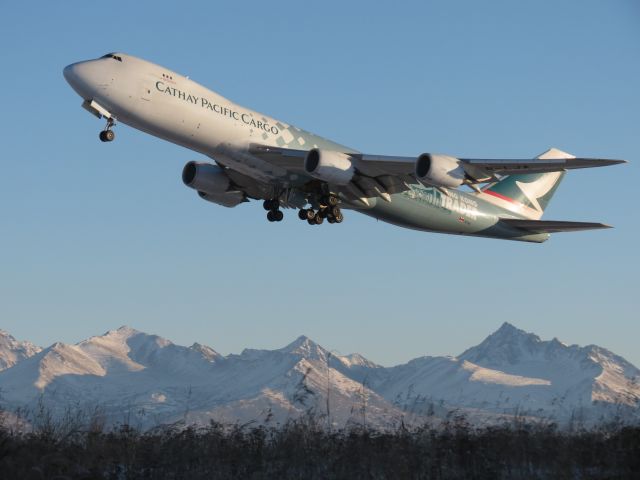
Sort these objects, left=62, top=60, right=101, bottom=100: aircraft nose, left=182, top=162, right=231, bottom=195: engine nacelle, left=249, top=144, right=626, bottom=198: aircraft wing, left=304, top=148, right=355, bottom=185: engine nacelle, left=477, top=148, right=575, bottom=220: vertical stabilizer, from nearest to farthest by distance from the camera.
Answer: left=62, top=60, right=101, bottom=100: aircraft nose
left=249, top=144, right=626, bottom=198: aircraft wing
left=304, top=148, right=355, bottom=185: engine nacelle
left=182, top=162, right=231, bottom=195: engine nacelle
left=477, top=148, right=575, bottom=220: vertical stabilizer

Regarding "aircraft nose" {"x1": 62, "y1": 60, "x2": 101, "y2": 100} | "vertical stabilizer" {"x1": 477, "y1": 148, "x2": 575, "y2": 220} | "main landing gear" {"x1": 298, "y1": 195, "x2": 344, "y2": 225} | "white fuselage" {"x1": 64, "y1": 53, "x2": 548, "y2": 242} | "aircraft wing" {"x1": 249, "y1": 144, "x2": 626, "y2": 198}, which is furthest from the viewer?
"vertical stabilizer" {"x1": 477, "y1": 148, "x2": 575, "y2": 220}

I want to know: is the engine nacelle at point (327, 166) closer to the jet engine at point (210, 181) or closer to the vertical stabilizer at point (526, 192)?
the jet engine at point (210, 181)

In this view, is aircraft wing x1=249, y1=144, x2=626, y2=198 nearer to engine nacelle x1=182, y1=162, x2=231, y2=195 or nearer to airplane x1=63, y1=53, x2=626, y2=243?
airplane x1=63, y1=53, x2=626, y2=243

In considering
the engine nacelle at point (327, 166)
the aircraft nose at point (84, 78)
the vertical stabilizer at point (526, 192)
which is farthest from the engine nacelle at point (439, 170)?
the aircraft nose at point (84, 78)

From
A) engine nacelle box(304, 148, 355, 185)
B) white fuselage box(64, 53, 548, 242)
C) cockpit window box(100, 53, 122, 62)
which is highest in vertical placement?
cockpit window box(100, 53, 122, 62)

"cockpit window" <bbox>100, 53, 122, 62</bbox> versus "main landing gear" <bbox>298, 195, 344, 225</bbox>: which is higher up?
"cockpit window" <bbox>100, 53, 122, 62</bbox>

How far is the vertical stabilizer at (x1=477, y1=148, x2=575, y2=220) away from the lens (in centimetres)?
4969

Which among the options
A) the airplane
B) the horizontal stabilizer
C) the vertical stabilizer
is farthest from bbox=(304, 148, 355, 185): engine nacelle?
the horizontal stabilizer

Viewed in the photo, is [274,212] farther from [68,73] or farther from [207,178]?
[68,73]

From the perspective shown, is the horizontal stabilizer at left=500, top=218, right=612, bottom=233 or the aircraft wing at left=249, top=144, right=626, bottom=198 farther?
the horizontal stabilizer at left=500, top=218, right=612, bottom=233

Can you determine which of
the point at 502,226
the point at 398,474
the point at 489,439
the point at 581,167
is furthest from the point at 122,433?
the point at 502,226

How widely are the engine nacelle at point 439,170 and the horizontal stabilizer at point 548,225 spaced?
9217mm

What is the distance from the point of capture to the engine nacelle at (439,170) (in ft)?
124

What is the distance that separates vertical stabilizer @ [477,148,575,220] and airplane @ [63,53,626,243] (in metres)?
2.77
